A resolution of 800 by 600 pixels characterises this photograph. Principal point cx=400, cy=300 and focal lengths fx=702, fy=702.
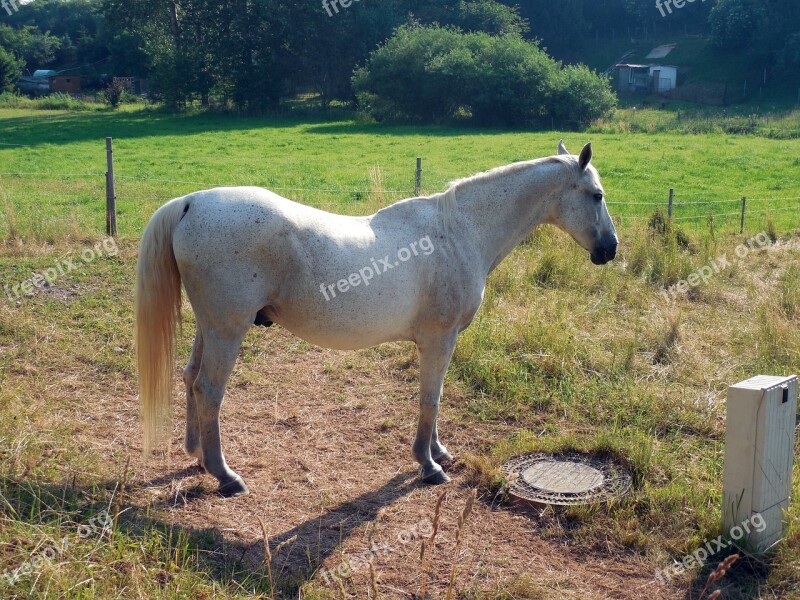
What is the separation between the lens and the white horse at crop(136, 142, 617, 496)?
3980 mm

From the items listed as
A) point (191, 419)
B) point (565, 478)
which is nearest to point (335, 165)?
point (191, 419)

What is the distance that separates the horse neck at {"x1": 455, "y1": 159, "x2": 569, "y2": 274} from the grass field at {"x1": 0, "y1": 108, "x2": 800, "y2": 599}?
1.49 meters

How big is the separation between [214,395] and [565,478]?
2320 mm

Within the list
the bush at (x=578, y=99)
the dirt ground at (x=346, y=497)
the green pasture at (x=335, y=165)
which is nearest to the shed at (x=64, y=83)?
the green pasture at (x=335, y=165)

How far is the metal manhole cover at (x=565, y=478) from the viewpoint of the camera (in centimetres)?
435

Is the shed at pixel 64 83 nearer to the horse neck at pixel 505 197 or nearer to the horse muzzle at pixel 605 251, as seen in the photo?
the horse neck at pixel 505 197

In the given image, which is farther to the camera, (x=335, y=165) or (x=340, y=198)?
(x=335, y=165)

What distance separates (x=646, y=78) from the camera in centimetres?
5491

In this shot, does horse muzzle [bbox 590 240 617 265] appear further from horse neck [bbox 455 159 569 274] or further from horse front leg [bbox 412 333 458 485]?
horse front leg [bbox 412 333 458 485]

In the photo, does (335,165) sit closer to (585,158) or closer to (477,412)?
(477,412)

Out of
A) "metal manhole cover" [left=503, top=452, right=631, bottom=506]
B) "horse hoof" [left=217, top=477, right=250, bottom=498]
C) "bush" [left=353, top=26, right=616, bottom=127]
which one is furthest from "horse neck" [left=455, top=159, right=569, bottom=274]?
"bush" [left=353, top=26, right=616, bottom=127]

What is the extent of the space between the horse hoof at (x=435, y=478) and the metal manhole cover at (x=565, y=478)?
42cm

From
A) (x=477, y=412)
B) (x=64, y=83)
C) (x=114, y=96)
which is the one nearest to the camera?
(x=477, y=412)

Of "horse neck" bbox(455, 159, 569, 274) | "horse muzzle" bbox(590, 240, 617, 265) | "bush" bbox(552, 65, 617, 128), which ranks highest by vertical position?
"bush" bbox(552, 65, 617, 128)
